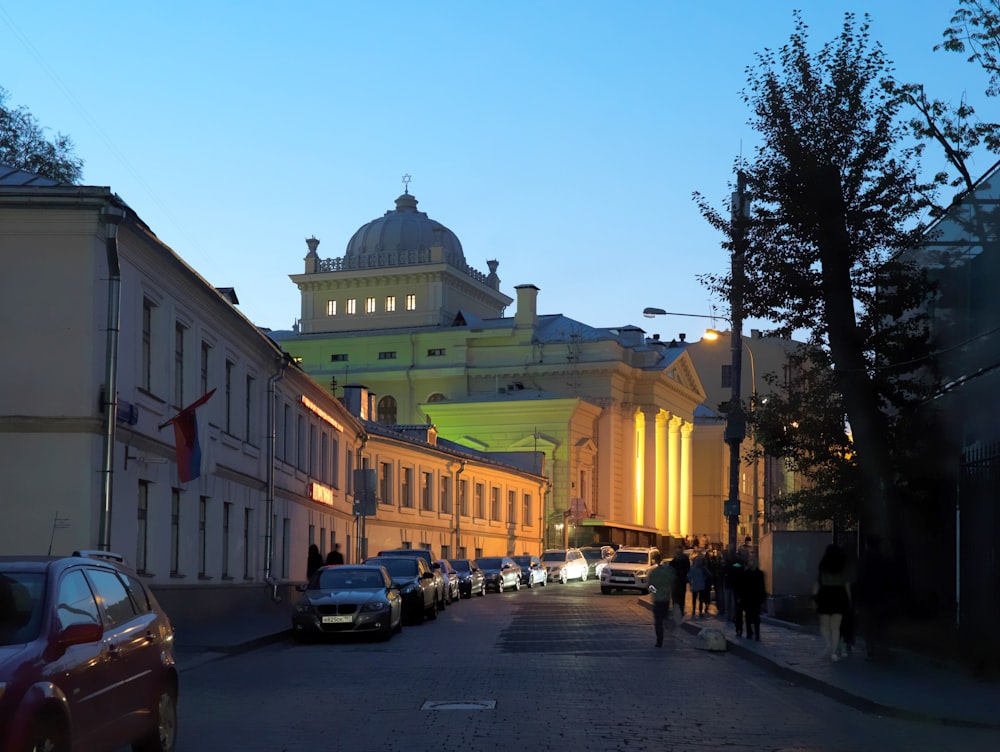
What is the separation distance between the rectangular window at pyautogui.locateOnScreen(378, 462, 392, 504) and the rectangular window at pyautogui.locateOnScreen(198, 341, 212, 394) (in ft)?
86.3

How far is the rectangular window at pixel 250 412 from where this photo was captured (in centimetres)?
3594

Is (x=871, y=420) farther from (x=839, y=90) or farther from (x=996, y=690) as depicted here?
(x=996, y=690)

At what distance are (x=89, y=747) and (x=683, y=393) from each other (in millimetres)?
102925

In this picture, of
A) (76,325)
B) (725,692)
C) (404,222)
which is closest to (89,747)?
(725,692)

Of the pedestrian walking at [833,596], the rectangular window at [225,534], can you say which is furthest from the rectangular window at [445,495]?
the pedestrian walking at [833,596]

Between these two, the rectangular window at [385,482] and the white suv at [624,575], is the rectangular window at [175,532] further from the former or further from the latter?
the white suv at [624,575]

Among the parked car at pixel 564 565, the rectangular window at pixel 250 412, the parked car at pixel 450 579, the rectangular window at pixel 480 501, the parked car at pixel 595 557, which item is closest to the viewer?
the rectangular window at pixel 250 412

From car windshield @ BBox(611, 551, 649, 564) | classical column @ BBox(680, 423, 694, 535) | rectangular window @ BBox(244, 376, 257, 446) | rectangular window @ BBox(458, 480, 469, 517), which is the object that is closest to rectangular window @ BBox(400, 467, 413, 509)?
rectangular window @ BBox(458, 480, 469, 517)

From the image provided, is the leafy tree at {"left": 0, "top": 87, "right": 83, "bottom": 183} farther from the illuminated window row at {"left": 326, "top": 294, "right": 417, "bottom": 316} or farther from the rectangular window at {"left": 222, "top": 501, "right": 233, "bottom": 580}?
the illuminated window row at {"left": 326, "top": 294, "right": 417, "bottom": 316}

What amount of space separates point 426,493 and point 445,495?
10.00ft

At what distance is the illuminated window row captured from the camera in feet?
350

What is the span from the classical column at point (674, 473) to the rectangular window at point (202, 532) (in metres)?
80.1

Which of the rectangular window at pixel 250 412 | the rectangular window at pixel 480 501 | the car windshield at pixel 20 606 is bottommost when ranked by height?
the car windshield at pixel 20 606

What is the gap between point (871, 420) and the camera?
23.2m
